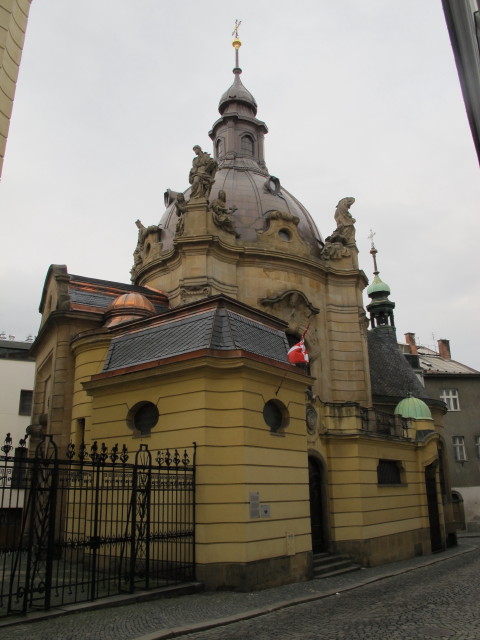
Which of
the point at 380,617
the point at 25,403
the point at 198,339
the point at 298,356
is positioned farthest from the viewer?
the point at 25,403

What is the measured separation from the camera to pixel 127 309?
19.6 meters

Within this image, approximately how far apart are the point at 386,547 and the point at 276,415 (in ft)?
29.1

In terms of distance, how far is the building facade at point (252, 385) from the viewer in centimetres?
1323

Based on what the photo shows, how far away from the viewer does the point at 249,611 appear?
35.0 ft

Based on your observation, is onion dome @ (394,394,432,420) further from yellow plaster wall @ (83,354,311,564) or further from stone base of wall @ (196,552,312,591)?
stone base of wall @ (196,552,312,591)

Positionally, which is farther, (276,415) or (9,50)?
(276,415)

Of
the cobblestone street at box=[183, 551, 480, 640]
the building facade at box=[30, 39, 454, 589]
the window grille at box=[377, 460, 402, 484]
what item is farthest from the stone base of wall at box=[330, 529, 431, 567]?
the cobblestone street at box=[183, 551, 480, 640]

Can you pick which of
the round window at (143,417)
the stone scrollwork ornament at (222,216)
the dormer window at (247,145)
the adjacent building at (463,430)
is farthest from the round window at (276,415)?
the adjacent building at (463,430)

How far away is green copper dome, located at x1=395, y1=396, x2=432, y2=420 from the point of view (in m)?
24.9

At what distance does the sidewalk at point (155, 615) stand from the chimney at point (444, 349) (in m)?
41.0

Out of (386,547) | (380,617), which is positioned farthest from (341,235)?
(380,617)

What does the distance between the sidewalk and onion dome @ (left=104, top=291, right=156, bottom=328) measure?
985cm

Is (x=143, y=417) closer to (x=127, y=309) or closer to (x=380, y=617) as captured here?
(x=127, y=309)

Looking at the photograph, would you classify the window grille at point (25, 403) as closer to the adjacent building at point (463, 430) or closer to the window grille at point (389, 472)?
the window grille at point (389, 472)
